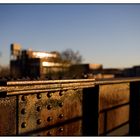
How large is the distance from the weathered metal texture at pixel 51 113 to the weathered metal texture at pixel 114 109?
508 millimetres

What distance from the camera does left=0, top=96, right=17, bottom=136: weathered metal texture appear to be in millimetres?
2172

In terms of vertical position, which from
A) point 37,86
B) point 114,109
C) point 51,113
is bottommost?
point 114,109

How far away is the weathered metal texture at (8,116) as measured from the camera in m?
2.17

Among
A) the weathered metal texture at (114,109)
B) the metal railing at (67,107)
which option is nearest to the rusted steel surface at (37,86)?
the metal railing at (67,107)

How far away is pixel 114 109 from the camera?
165 inches

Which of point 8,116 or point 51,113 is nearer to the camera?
point 8,116

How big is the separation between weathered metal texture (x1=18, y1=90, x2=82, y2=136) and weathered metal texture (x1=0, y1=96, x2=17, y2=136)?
89 mm

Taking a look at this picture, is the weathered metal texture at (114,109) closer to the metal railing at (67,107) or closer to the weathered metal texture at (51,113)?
the metal railing at (67,107)

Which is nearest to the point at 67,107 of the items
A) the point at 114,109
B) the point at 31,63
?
the point at 114,109

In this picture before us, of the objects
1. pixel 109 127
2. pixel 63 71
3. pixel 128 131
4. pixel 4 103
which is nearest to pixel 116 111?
pixel 109 127

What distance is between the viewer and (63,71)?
139 feet

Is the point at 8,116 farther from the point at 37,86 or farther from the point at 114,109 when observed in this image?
the point at 114,109

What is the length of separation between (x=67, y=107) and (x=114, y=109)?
4.50 feet

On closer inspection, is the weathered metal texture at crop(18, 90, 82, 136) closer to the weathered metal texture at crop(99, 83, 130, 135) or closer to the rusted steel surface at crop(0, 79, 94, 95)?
the rusted steel surface at crop(0, 79, 94, 95)
